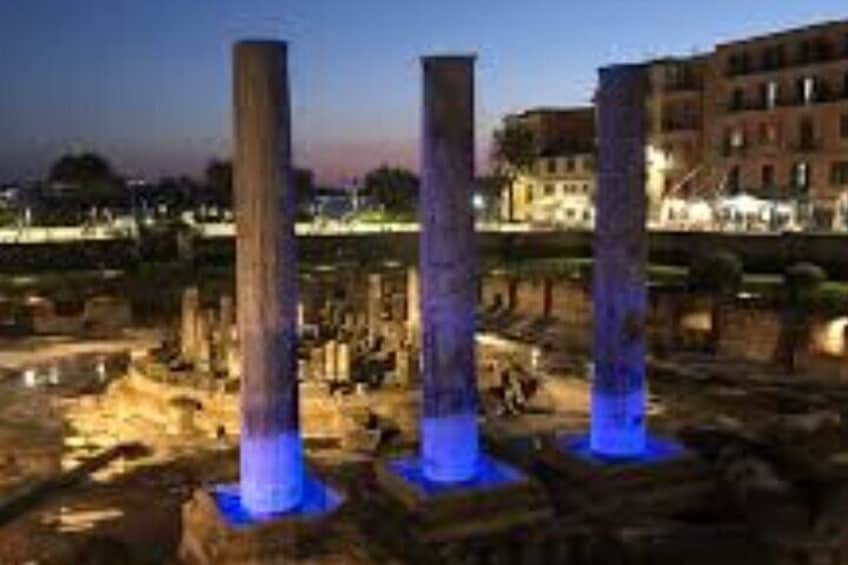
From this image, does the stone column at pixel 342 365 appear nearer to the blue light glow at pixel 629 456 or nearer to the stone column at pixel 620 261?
the blue light glow at pixel 629 456

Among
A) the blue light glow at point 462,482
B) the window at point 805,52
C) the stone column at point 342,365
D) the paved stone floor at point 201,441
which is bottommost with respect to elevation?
the paved stone floor at point 201,441

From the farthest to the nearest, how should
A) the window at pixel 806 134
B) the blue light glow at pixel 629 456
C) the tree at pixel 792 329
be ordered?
the window at pixel 806 134 → the tree at pixel 792 329 → the blue light glow at pixel 629 456

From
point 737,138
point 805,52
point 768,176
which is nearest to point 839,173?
point 768,176

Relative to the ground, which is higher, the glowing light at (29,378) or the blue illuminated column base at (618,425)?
the blue illuminated column base at (618,425)

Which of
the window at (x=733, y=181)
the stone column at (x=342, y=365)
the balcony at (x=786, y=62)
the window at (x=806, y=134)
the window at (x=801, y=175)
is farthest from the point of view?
the window at (x=733, y=181)

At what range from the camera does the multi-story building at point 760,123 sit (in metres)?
50.8

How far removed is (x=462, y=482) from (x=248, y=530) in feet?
9.94

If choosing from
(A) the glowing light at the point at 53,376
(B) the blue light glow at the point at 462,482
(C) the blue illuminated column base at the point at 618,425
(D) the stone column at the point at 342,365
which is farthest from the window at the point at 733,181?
(B) the blue light glow at the point at 462,482

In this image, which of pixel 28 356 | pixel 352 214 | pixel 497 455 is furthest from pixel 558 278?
pixel 352 214

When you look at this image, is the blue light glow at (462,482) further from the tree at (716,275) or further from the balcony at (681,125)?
the balcony at (681,125)

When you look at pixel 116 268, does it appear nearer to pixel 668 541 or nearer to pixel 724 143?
pixel 724 143

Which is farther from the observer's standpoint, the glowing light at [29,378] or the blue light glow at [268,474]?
the glowing light at [29,378]

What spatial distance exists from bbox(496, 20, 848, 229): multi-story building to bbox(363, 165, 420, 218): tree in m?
28.5

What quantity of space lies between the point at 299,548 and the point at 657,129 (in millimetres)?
51597
